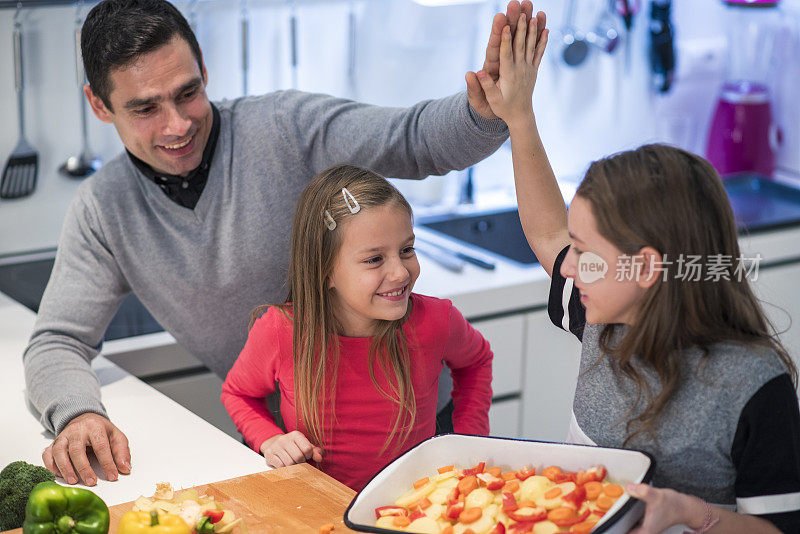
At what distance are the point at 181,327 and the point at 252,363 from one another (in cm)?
32

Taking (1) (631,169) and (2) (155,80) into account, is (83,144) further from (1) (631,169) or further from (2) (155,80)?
(1) (631,169)

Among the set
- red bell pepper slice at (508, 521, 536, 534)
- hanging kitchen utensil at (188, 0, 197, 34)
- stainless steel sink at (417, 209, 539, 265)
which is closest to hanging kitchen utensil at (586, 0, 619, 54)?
stainless steel sink at (417, 209, 539, 265)

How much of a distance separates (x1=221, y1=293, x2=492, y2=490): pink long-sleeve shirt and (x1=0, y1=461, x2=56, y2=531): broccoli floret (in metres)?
0.34

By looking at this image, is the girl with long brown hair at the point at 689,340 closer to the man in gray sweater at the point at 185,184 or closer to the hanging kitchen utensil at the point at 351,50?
the man in gray sweater at the point at 185,184

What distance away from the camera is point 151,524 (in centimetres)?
110

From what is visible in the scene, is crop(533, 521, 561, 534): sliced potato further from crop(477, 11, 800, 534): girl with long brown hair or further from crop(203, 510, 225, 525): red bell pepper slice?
crop(203, 510, 225, 525): red bell pepper slice

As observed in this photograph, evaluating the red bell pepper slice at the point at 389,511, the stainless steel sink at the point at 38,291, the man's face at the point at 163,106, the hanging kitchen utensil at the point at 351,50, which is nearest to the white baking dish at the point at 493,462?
the red bell pepper slice at the point at 389,511

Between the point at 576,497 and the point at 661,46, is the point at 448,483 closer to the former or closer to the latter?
the point at 576,497

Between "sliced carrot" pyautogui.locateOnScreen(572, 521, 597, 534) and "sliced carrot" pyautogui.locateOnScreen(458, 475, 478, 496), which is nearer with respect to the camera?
"sliced carrot" pyautogui.locateOnScreen(572, 521, 597, 534)

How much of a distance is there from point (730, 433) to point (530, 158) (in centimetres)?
50

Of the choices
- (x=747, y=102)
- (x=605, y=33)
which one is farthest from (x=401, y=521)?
(x=747, y=102)

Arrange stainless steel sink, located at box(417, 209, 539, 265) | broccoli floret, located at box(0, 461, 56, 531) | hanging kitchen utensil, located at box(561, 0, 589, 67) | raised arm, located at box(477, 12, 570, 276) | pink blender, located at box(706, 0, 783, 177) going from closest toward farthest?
broccoli floret, located at box(0, 461, 56, 531) → raised arm, located at box(477, 12, 570, 276) → stainless steel sink, located at box(417, 209, 539, 265) → hanging kitchen utensil, located at box(561, 0, 589, 67) → pink blender, located at box(706, 0, 783, 177)

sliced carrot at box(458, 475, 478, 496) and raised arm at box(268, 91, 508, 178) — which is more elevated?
raised arm at box(268, 91, 508, 178)

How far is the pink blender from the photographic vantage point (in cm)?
323
